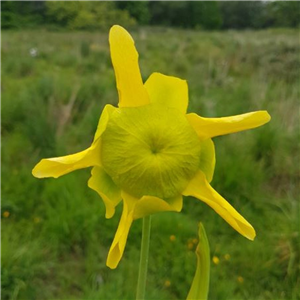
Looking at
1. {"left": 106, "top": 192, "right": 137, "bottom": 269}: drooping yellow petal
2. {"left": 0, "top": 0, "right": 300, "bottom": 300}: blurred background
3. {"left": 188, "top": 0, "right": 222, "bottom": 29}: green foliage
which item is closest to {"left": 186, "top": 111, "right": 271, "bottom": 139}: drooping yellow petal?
{"left": 106, "top": 192, "right": 137, "bottom": 269}: drooping yellow petal

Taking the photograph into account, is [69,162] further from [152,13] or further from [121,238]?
[152,13]

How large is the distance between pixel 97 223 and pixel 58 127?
881 millimetres

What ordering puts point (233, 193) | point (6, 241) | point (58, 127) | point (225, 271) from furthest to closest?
point (58, 127)
point (233, 193)
point (225, 271)
point (6, 241)

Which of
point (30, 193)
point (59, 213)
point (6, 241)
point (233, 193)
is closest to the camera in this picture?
point (6, 241)

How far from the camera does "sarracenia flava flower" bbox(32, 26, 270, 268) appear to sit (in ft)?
1.40

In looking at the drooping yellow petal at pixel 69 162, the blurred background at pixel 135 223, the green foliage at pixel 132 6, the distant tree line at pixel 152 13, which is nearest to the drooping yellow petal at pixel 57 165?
the drooping yellow petal at pixel 69 162

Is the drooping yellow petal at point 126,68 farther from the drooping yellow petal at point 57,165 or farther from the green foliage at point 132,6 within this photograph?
the green foliage at point 132,6

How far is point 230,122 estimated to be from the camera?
0.44 m

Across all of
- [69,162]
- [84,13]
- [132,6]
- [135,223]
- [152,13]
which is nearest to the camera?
[69,162]

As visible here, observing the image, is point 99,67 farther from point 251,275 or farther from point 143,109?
point 143,109

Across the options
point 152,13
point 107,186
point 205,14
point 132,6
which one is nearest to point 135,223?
point 107,186

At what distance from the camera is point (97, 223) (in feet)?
6.52

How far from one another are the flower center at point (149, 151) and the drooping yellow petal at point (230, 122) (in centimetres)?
1

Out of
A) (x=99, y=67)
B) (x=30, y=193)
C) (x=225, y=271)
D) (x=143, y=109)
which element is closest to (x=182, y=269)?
(x=225, y=271)
